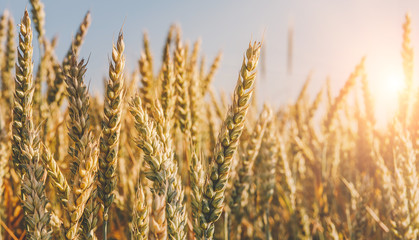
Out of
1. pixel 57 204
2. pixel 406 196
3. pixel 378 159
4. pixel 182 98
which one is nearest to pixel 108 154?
pixel 182 98

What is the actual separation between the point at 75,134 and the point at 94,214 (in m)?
0.23

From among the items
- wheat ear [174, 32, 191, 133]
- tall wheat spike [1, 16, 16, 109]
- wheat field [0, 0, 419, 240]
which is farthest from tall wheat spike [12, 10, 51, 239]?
tall wheat spike [1, 16, 16, 109]

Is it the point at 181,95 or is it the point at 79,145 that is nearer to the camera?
the point at 79,145

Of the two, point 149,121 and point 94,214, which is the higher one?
point 149,121

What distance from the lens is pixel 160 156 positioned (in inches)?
34.0

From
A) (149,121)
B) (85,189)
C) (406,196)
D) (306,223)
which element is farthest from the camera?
(306,223)

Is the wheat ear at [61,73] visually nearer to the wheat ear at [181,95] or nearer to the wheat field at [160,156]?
the wheat field at [160,156]

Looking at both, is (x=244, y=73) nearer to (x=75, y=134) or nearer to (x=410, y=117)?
(x=75, y=134)

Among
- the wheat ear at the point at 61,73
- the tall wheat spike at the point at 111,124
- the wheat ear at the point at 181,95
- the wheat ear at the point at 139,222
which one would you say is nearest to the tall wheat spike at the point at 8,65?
the wheat ear at the point at 61,73

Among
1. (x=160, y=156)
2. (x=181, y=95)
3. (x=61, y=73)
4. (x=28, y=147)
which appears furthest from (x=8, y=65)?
(x=160, y=156)

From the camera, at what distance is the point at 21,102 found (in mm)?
906

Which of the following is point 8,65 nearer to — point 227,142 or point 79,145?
point 79,145

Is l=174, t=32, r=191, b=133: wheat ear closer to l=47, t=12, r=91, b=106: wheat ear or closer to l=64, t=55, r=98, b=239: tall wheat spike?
l=47, t=12, r=91, b=106: wheat ear

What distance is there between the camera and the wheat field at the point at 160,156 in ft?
2.77
